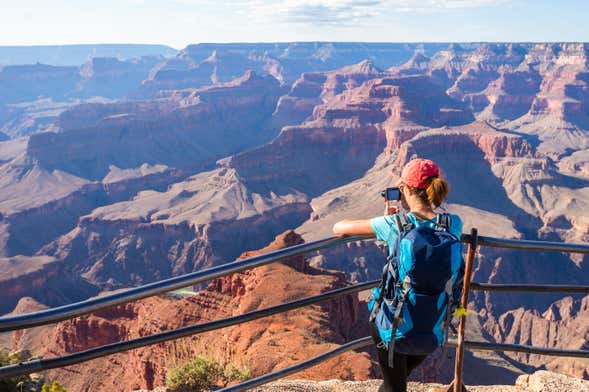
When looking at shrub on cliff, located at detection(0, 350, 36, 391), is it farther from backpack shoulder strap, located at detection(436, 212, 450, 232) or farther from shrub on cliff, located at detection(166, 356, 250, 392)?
backpack shoulder strap, located at detection(436, 212, 450, 232)

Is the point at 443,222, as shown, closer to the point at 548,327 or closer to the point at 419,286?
the point at 419,286

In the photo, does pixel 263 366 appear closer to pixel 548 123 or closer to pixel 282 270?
pixel 282 270

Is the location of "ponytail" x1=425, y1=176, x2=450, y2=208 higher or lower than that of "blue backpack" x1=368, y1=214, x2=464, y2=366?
higher

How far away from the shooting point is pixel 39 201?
90812 millimetres

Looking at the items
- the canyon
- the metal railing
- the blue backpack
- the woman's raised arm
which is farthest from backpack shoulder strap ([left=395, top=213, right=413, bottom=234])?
the canyon

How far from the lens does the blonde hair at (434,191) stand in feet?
12.6

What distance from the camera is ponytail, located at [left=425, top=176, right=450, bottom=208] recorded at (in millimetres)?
3852

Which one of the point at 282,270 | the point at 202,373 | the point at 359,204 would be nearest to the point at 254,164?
the point at 359,204

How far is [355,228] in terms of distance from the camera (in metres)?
4.30

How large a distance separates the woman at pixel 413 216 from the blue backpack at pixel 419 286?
9cm

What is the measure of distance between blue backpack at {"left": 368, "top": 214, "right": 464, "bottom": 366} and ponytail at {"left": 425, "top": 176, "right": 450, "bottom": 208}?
15 centimetres

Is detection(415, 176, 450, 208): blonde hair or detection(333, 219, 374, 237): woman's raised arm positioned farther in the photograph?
detection(333, 219, 374, 237): woman's raised arm

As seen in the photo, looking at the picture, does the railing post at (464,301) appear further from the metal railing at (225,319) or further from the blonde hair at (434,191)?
the blonde hair at (434,191)

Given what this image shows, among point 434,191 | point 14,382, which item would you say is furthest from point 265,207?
point 434,191
